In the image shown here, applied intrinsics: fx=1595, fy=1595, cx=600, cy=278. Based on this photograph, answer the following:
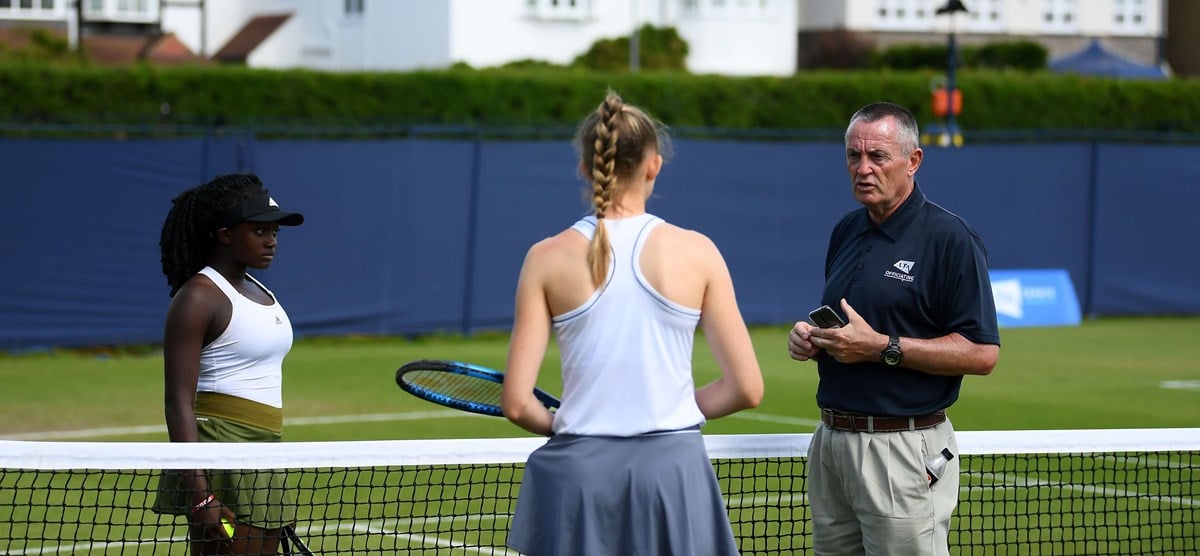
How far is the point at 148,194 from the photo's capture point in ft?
50.5

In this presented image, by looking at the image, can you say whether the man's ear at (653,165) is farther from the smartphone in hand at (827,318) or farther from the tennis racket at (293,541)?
the tennis racket at (293,541)

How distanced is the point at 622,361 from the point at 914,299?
1092 mm

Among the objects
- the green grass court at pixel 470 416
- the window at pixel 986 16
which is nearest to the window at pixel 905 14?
the window at pixel 986 16

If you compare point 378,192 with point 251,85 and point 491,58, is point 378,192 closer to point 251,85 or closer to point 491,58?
point 251,85

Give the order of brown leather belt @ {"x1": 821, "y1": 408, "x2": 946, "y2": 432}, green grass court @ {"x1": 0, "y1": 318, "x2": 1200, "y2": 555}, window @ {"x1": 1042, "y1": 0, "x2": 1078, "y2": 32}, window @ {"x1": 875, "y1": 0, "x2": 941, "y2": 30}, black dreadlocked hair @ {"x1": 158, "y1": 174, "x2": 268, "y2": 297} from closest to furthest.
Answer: brown leather belt @ {"x1": 821, "y1": 408, "x2": 946, "y2": 432}, black dreadlocked hair @ {"x1": 158, "y1": 174, "x2": 268, "y2": 297}, green grass court @ {"x1": 0, "y1": 318, "x2": 1200, "y2": 555}, window @ {"x1": 875, "y1": 0, "x2": 941, "y2": 30}, window @ {"x1": 1042, "y1": 0, "x2": 1078, "y2": 32}

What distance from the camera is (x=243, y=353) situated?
480 cm

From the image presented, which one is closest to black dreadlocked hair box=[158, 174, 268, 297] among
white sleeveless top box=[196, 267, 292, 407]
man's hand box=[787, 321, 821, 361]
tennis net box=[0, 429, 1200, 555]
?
white sleeveless top box=[196, 267, 292, 407]

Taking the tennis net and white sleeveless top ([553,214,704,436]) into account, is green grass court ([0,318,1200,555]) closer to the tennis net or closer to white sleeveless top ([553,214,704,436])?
the tennis net

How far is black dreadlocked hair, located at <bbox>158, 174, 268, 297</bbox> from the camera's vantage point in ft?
16.1

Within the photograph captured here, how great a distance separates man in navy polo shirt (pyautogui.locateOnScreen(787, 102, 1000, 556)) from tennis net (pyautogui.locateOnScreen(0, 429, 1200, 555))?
60cm

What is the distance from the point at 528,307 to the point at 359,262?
12664mm

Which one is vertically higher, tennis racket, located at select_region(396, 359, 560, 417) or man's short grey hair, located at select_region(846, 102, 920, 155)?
man's short grey hair, located at select_region(846, 102, 920, 155)

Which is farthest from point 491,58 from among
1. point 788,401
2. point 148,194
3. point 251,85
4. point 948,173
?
point 788,401

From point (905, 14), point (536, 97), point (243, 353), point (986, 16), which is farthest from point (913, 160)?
point (986, 16)
